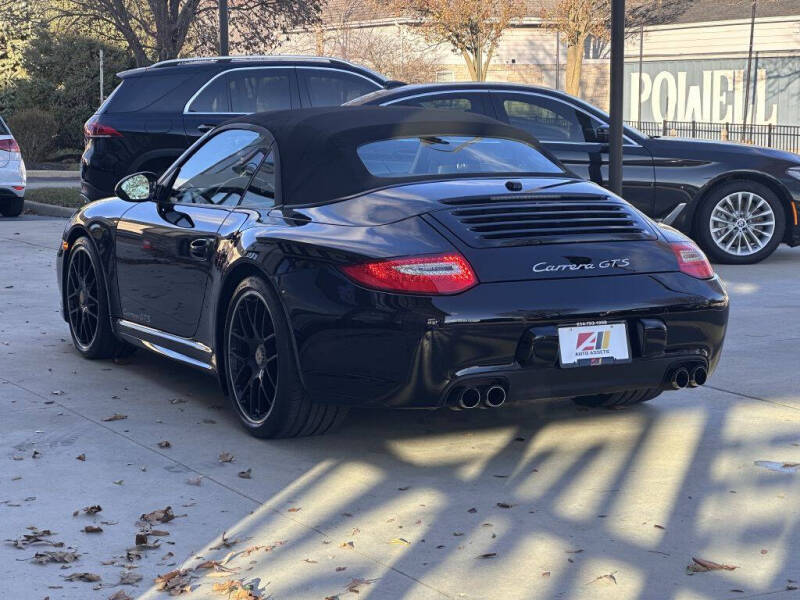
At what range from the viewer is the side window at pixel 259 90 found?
47.3 feet

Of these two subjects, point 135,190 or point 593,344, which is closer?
point 593,344

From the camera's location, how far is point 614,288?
18.0 ft

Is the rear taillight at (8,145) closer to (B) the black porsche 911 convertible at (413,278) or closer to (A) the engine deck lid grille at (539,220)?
(B) the black porsche 911 convertible at (413,278)

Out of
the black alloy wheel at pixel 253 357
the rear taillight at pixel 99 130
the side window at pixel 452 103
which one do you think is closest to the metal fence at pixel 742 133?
the rear taillight at pixel 99 130

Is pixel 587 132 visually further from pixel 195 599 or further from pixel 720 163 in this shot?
pixel 195 599

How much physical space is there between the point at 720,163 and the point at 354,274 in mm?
7616

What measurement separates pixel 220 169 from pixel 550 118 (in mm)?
6116

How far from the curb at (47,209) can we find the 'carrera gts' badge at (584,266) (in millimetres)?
13678

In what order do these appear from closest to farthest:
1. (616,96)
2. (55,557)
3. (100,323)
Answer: (55,557) → (100,323) → (616,96)

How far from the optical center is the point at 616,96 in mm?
11633

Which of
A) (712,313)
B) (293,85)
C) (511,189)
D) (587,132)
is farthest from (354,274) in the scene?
(293,85)

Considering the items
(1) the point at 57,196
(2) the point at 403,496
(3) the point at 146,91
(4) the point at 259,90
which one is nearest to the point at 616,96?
(4) the point at 259,90

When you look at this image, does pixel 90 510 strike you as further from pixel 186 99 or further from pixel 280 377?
pixel 186 99

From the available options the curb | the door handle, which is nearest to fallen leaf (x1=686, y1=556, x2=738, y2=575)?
the door handle
